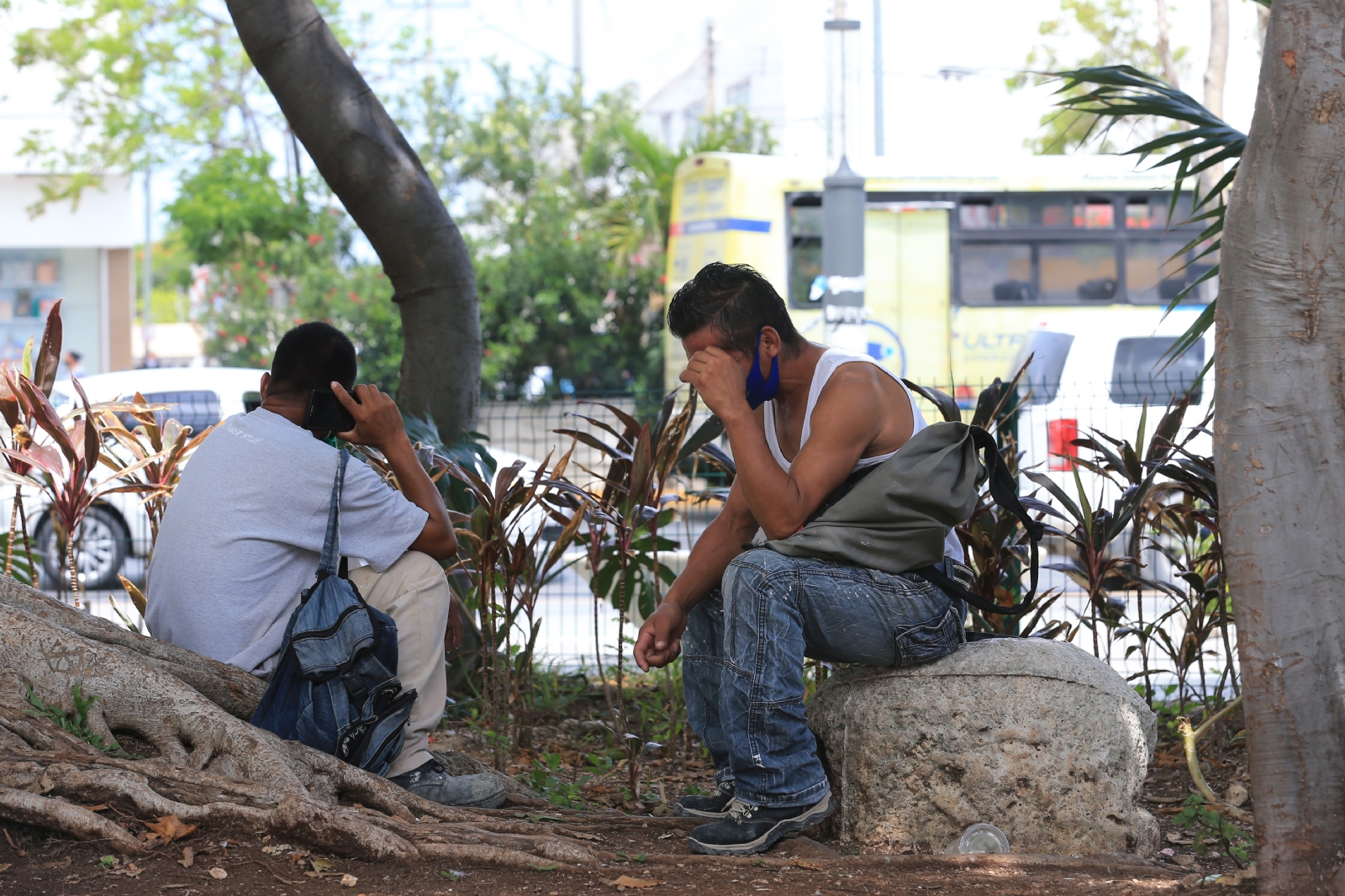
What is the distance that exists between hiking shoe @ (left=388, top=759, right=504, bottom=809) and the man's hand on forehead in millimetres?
1204

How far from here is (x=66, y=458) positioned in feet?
14.4

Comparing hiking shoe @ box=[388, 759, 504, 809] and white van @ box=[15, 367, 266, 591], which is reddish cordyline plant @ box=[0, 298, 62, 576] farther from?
white van @ box=[15, 367, 266, 591]

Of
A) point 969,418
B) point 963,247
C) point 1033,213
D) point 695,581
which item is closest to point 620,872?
point 695,581

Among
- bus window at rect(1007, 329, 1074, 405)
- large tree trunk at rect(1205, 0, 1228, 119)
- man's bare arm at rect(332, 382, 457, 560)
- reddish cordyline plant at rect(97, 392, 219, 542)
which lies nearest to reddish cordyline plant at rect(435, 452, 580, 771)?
man's bare arm at rect(332, 382, 457, 560)

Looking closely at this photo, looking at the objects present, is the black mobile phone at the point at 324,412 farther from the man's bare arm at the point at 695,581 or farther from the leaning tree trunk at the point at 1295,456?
the leaning tree trunk at the point at 1295,456

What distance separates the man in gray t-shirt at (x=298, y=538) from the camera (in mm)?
3188

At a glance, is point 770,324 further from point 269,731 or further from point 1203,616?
point 1203,616

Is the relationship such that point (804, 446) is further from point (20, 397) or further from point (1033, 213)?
point (1033, 213)

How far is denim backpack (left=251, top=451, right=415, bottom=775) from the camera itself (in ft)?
9.87

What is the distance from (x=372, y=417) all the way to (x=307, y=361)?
236 mm

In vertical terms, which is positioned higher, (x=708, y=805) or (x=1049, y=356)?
(x=1049, y=356)

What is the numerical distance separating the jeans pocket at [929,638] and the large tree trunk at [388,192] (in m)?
2.72

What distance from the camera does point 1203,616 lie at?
4582mm

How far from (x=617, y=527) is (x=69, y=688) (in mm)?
1808
